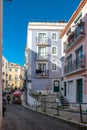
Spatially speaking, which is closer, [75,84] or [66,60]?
[75,84]

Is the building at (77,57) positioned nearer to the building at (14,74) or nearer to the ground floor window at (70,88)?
the ground floor window at (70,88)

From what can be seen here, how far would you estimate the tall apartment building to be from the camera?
2222 inches

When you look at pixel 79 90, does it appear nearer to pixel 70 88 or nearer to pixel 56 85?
pixel 70 88

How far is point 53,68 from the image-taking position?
2264 inches

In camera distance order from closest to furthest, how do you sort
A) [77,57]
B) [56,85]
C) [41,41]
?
[77,57] < [41,41] < [56,85]

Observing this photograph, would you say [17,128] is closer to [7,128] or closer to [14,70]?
[7,128]

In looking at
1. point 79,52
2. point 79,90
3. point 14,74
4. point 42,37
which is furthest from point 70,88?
Answer: point 14,74

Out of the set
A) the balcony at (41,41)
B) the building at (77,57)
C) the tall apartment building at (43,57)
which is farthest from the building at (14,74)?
the building at (77,57)

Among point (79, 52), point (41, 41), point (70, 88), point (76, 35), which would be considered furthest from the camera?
point (41, 41)

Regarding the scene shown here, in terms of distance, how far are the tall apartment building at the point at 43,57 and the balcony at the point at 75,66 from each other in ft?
49.7

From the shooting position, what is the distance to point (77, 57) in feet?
116

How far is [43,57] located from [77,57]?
71.8 feet

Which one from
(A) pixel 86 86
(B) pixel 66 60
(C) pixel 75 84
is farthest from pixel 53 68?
(A) pixel 86 86

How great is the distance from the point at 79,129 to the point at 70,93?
24.5 metres
